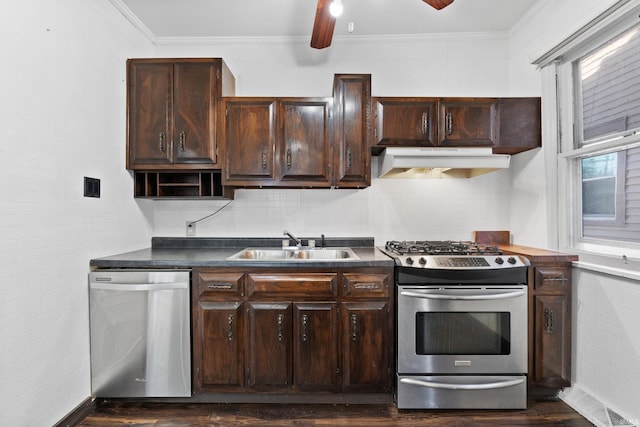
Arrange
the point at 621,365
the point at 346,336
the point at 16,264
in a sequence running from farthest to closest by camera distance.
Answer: the point at 346,336, the point at 621,365, the point at 16,264

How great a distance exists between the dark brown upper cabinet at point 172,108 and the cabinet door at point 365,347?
1.53 m

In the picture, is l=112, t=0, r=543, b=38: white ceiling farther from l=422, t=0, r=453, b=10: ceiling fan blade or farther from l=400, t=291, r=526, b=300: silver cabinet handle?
l=400, t=291, r=526, b=300: silver cabinet handle

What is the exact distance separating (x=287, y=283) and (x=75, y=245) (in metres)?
1.28

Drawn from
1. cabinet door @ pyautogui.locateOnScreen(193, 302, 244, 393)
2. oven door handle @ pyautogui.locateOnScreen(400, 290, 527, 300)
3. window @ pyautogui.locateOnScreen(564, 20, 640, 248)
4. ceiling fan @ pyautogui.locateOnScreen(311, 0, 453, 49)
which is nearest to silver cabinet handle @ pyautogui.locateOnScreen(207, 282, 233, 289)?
cabinet door @ pyautogui.locateOnScreen(193, 302, 244, 393)

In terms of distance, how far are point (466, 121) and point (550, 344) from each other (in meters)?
1.62

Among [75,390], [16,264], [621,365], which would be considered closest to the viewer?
[16,264]

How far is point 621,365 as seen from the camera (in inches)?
73.2

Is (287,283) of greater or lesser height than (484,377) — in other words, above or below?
above

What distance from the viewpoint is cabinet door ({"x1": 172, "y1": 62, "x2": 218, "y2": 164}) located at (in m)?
2.51

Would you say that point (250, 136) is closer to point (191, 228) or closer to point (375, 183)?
point (191, 228)

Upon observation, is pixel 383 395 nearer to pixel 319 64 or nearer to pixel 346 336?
pixel 346 336

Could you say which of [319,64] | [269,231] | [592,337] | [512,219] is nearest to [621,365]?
[592,337]

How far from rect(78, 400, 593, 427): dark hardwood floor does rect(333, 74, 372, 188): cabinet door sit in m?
1.55

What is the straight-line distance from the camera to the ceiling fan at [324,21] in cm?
175
